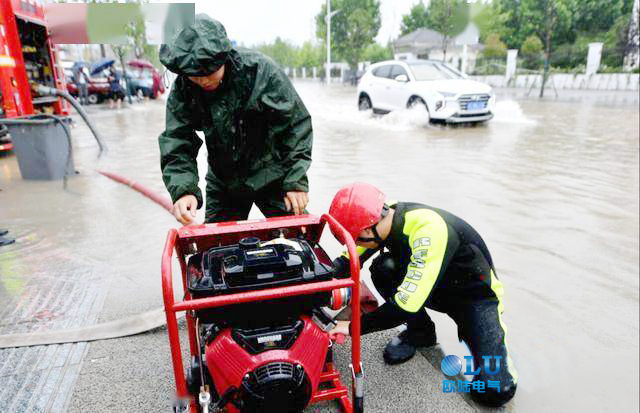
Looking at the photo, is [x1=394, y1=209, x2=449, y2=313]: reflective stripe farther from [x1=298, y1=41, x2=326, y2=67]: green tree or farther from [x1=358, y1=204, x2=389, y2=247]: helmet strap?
[x1=298, y1=41, x2=326, y2=67]: green tree

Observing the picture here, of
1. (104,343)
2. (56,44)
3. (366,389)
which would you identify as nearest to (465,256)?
(366,389)

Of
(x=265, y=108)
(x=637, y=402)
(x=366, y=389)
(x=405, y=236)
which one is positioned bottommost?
(x=637, y=402)

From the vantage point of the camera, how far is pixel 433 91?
9.60 meters

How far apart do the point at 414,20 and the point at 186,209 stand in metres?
50.7

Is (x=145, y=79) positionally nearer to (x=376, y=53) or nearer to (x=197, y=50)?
(x=197, y=50)

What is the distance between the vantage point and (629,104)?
14555 millimetres

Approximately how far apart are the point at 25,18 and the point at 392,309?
24.8 feet

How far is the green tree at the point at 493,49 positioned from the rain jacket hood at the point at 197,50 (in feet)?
108

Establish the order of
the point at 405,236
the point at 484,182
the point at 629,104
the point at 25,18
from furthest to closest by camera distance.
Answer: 1. the point at 629,104
2. the point at 25,18
3. the point at 484,182
4. the point at 405,236

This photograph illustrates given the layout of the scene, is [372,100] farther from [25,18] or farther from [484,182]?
[25,18]

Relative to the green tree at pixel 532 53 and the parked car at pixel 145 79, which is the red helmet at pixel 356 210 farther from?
the green tree at pixel 532 53

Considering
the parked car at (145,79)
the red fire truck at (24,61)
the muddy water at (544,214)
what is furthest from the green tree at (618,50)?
the red fire truck at (24,61)

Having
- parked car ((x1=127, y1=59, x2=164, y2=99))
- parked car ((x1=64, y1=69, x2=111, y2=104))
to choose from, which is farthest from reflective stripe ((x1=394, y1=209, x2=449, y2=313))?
parked car ((x1=127, y1=59, x2=164, y2=99))

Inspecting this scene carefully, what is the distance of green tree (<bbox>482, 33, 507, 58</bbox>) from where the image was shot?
1217 inches
